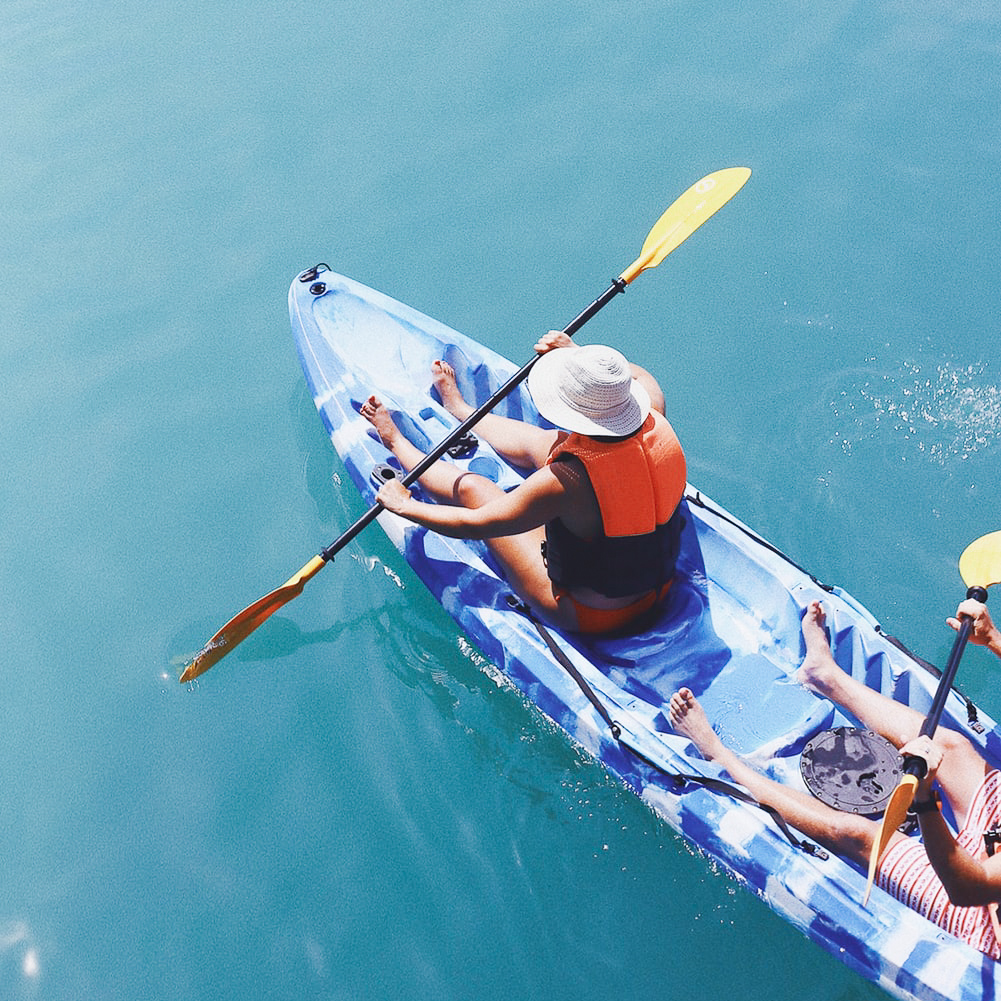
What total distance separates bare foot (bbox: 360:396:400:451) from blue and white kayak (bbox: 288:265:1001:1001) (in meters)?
0.07

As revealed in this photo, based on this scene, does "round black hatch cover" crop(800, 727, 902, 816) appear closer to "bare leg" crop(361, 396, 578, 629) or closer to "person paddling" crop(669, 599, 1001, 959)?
"person paddling" crop(669, 599, 1001, 959)

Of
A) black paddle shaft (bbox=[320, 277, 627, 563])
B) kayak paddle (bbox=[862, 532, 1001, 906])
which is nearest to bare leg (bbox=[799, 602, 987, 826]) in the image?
kayak paddle (bbox=[862, 532, 1001, 906])

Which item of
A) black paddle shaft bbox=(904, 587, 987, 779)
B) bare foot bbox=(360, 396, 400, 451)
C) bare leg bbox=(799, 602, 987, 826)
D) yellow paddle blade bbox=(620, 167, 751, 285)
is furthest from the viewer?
yellow paddle blade bbox=(620, 167, 751, 285)

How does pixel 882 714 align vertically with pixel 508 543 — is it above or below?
below

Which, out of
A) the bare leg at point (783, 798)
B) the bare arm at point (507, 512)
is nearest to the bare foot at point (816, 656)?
the bare leg at point (783, 798)

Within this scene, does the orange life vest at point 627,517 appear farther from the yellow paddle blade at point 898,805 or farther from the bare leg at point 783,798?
the yellow paddle blade at point 898,805

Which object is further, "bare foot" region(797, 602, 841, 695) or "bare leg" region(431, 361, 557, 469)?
"bare leg" region(431, 361, 557, 469)

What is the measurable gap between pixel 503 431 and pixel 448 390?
39 centimetres

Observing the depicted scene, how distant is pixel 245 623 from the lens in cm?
405

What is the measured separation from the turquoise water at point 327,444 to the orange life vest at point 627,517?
743 mm

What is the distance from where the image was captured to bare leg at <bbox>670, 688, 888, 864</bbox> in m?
3.07

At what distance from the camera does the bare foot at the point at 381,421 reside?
433 centimetres

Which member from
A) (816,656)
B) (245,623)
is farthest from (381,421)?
(816,656)

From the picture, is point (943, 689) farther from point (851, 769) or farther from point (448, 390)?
point (448, 390)
